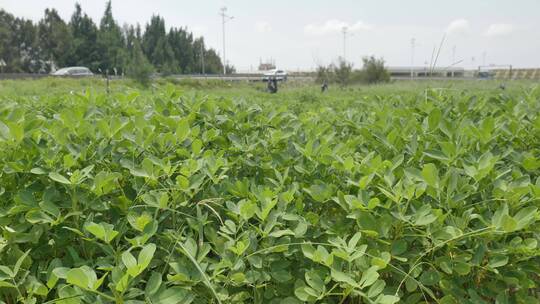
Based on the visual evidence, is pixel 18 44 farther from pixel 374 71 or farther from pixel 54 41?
pixel 374 71

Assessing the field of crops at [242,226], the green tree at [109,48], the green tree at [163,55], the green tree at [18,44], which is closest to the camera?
the field of crops at [242,226]

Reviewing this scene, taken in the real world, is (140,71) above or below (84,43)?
below

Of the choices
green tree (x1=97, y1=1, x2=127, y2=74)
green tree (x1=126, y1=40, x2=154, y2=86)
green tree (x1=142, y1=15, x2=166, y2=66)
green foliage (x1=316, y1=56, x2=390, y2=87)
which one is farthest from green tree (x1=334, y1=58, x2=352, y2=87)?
green tree (x1=142, y1=15, x2=166, y2=66)

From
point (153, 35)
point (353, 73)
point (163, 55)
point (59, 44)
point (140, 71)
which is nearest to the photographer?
point (140, 71)

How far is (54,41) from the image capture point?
1850 inches

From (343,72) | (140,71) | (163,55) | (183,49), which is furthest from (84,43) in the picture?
(343,72)

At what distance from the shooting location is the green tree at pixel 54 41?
46.6m

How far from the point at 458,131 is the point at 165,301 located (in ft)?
3.52

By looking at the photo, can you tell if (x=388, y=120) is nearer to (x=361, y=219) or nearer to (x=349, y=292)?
(x=361, y=219)

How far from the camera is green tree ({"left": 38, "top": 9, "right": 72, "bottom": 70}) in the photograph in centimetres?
4659

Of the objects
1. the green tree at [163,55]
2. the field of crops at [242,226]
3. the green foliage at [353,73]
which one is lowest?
the field of crops at [242,226]

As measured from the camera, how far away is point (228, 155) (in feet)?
A: 4.71

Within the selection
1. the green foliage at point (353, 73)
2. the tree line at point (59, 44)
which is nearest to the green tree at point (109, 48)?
the tree line at point (59, 44)

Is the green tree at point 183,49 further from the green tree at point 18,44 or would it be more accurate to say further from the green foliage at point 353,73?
the green foliage at point 353,73
